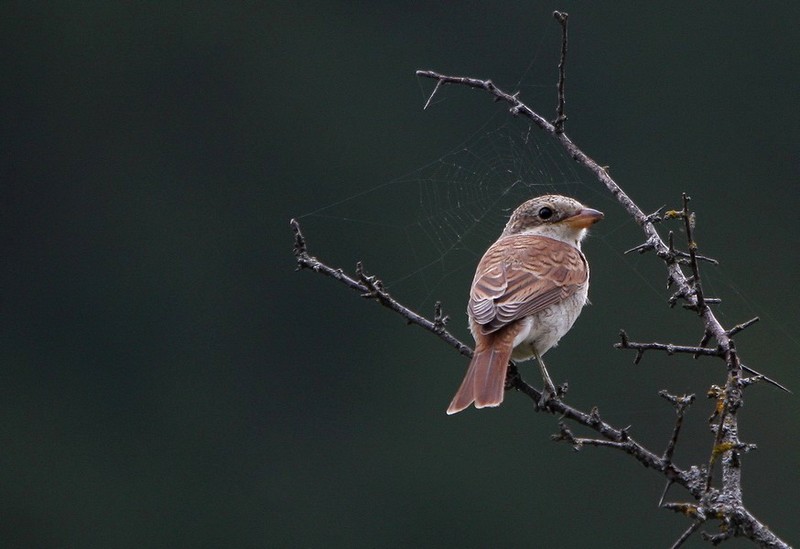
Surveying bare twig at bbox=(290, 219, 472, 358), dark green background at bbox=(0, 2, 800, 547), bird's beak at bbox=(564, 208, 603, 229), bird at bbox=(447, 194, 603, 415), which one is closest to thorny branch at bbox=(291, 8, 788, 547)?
bare twig at bbox=(290, 219, 472, 358)

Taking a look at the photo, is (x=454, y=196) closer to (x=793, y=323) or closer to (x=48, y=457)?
→ (x=793, y=323)

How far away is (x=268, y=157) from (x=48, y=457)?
7.27 m

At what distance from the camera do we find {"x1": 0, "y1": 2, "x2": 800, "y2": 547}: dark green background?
76.3 ft

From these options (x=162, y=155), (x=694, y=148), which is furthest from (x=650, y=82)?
(x=162, y=155)

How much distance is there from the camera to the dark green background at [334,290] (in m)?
23.2

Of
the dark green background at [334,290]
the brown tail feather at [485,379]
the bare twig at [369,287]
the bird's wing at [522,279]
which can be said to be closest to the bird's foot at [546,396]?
the brown tail feather at [485,379]

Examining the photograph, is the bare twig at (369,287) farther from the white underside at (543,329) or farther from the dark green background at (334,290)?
the dark green background at (334,290)

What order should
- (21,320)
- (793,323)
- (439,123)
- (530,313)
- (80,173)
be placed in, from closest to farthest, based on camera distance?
(530,313) → (793,323) → (439,123) → (21,320) → (80,173)

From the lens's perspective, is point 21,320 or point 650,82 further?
Result: point 21,320

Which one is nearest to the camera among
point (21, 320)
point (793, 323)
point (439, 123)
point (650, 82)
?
point (793, 323)

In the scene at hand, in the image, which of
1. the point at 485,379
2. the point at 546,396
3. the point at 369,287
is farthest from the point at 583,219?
the point at 369,287

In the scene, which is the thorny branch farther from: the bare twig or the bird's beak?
the bird's beak

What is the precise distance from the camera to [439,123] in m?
25.6

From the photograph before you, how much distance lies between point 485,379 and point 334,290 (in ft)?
69.4
